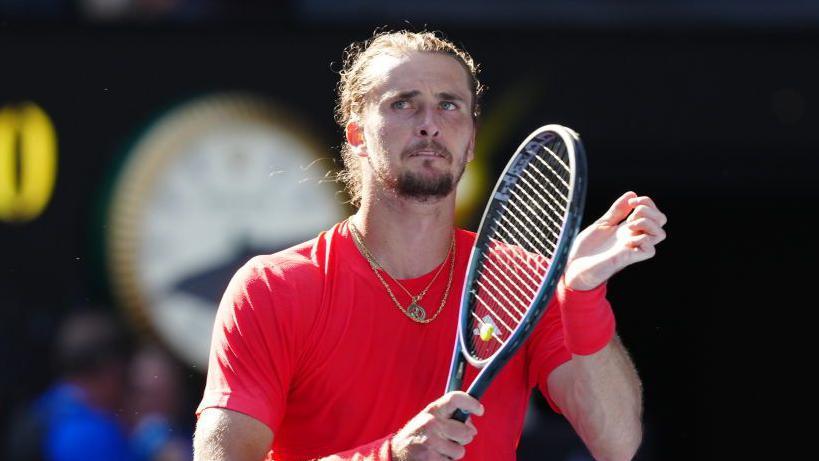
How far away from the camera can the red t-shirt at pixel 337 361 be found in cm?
325

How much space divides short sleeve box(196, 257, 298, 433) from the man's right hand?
341mm

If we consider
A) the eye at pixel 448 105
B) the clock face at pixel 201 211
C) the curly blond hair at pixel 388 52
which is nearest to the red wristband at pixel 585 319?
the eye at pixel 448 105

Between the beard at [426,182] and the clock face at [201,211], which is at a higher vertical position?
the clock face at [201,211]

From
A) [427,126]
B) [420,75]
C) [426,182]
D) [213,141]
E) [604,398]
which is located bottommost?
[604,398]

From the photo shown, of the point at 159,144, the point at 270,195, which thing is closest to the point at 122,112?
the point at 159,144

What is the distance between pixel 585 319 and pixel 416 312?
0.43m

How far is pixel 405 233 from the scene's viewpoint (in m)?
3.49

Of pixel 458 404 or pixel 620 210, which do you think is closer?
pixel 458 404

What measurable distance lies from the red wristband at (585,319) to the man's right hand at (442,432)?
0.91ft

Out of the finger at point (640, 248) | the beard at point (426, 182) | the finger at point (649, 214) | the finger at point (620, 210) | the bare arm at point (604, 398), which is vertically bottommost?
the bare arm at point (604, 398)

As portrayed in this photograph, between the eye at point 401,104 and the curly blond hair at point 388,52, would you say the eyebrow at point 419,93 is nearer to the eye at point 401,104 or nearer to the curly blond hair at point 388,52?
the eye at point 401,104

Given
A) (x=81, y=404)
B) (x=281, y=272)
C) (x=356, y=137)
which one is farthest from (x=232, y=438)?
→ (x=81, y=404)

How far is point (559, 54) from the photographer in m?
5.99

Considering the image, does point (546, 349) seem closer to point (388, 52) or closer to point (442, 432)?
point (442, 432)
